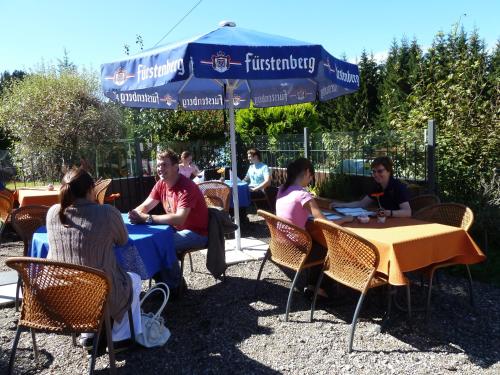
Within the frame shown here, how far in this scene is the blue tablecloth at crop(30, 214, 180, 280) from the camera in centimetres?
336

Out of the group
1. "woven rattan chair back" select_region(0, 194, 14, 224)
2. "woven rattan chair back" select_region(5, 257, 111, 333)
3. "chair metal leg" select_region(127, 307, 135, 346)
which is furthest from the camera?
"woven rattan chair back" select_region(0, 194, 14, 224)

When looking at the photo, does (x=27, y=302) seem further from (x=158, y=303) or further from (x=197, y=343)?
(x=158, y=303)

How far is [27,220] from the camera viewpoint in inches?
162

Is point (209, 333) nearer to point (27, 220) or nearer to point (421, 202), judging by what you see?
point (27, 220)

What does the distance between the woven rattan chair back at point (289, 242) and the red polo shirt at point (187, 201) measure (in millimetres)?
667

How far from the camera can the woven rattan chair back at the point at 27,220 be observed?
4037 millimetres

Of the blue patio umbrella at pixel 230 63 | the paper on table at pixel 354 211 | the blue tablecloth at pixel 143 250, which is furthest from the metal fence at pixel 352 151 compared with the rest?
the blue tablecloth at pixel 143 250

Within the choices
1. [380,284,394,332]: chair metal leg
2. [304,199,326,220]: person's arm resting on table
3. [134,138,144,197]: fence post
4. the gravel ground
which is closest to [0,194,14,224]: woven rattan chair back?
the gravel ground

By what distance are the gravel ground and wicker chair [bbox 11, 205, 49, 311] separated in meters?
0.65

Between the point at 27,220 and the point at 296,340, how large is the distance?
2.62 meters

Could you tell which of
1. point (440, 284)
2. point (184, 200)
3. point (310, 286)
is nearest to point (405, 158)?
point (440, 284)

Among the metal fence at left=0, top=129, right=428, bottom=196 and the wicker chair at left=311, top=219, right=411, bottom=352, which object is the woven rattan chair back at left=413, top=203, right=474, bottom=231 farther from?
the metal fence at left=0, top=129, right=428, bottom=196

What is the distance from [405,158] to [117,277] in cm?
483

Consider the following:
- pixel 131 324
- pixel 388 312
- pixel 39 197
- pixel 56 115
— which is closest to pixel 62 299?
pixel 131 324
